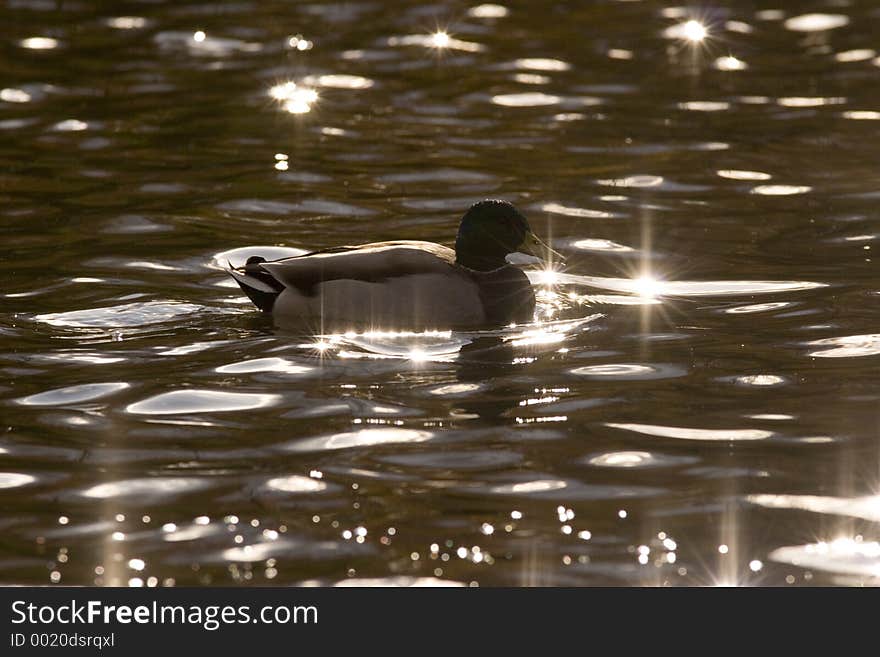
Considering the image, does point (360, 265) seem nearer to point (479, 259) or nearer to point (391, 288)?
point (391, 288)

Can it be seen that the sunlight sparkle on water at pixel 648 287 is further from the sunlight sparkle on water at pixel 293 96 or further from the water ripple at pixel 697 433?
the sunlight sparkle on water at pixel 293 96

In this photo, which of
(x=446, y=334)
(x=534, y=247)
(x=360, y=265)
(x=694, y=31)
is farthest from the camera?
(x=694, y=31)

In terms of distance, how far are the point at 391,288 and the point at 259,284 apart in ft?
2.86

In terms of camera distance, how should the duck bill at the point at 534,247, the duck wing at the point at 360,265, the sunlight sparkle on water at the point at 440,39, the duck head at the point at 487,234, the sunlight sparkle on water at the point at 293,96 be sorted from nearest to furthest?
the duck wing at the point at 360,265, the duck head at the point at 487,234, the duck bill at the point at 534,247, the sunlight sparkle on water at the point at 293,96, the sunlight sparkle on water at the point at 440,39

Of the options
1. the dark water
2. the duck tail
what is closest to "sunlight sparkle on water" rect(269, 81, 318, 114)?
the dark water

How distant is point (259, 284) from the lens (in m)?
10.4

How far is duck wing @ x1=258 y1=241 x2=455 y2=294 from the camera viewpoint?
1012 centimetres

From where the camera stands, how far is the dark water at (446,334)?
6.91 meters

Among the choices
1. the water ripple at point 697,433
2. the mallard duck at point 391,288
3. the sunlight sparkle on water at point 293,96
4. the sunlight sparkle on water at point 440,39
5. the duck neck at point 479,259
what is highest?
the sunlight sparkle on water at point 440,39

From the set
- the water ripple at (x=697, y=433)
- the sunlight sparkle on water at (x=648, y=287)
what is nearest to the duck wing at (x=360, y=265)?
the sunlight sparkle on water at (x=648, y=287)

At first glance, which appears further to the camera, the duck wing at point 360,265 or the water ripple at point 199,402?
the duck wing at point 360,265

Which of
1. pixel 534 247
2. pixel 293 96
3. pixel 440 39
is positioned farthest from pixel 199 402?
pixel 440 39

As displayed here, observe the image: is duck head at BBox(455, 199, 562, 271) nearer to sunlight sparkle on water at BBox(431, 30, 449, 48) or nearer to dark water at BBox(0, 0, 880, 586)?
dark water at BBox(0, 0, 880, 586)
